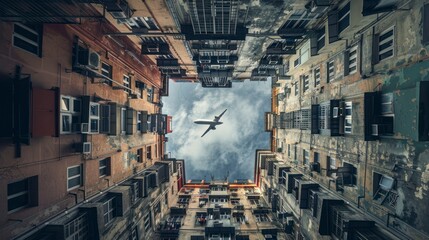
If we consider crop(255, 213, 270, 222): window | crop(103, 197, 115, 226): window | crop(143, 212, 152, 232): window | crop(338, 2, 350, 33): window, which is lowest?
crop(255, 213, 270, 222): window

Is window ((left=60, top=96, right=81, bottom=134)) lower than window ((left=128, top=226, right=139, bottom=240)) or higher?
higher

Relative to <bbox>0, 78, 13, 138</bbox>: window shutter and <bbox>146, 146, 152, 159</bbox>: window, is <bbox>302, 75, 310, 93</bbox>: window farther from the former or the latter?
<bbox>0, 78, 13, 138</bbox>: window shutter

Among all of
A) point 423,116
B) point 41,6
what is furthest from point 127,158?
point 423,116

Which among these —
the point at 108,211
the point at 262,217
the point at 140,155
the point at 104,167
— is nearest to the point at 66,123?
the point at 104,167

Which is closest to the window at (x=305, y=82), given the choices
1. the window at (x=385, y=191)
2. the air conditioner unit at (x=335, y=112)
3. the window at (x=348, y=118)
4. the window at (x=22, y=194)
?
the air conditioner unit at (x=335, y=112)

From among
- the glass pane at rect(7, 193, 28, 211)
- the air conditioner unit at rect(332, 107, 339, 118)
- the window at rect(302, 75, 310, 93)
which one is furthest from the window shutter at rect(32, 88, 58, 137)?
the window at rect(302, 75, 310, 93)

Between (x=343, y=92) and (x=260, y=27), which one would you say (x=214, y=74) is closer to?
(x=260, y=27)
